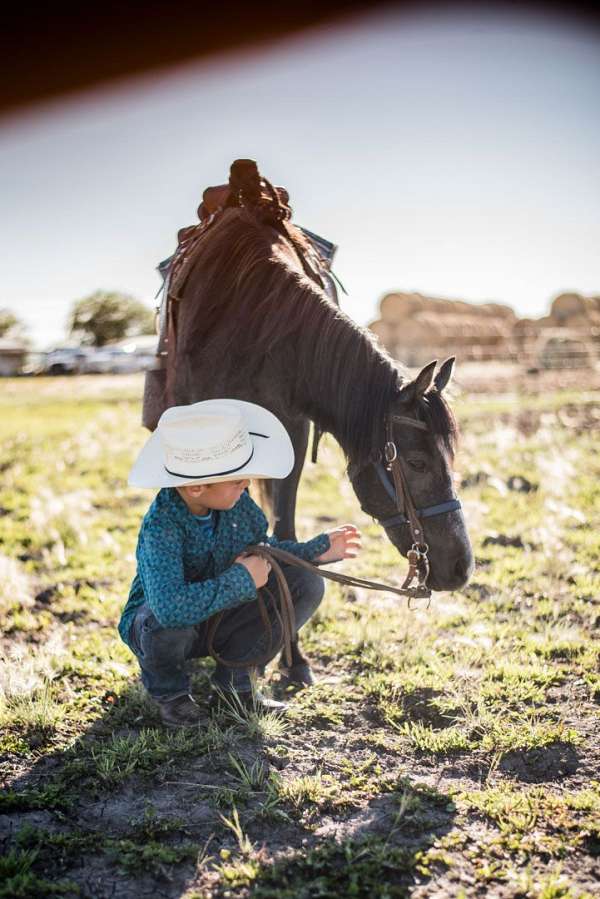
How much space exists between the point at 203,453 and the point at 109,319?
1272 inches

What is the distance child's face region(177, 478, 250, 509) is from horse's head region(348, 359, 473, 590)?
70 centimetres

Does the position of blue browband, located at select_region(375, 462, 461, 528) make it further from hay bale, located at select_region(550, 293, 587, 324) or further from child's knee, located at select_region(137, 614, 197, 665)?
hay bale, located at select_region(550, 293, 587, 324)

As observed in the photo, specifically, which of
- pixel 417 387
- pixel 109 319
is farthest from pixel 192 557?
pixel 109 319

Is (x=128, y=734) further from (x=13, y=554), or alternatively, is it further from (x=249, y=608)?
(x=13, y=554)

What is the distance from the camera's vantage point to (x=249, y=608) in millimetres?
2830

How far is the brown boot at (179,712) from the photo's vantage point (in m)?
2.70

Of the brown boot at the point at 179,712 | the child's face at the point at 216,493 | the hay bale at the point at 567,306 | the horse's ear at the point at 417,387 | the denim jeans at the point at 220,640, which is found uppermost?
the hay bale at the point at 567,306

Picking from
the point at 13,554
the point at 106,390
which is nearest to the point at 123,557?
the point at 13,554

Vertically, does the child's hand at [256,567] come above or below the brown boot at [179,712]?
above

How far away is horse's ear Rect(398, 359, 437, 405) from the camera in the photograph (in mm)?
2734

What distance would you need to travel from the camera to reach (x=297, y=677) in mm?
3123

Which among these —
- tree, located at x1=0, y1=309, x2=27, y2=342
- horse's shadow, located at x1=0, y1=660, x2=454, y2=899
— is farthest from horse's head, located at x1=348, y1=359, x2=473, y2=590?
tree, located at x1=0, y1=309, x2=27, y2=342

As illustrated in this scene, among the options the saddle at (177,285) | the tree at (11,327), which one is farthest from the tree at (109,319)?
the saddle at (177,285)

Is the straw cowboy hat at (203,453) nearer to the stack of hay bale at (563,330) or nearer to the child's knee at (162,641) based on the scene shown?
the child's knee at (162,641)
